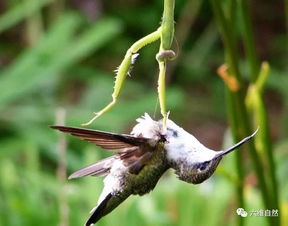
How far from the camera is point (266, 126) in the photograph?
0.88 meters

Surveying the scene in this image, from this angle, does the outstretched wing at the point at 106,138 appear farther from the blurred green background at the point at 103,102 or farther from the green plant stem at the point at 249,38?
the green plant stem at the point at 249,38

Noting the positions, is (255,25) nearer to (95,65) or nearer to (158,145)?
(95,65)

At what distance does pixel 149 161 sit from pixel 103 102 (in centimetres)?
188

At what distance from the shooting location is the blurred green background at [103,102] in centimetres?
149

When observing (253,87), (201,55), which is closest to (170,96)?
(201,55)

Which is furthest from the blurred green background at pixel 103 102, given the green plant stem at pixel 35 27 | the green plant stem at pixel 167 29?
the green plant stem at pixel 167 29

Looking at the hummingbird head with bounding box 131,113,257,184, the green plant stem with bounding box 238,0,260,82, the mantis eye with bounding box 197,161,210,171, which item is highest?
→ the green plant stem with bounding box 238,0,260,82

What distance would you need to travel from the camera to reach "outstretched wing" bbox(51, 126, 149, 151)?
523 mm

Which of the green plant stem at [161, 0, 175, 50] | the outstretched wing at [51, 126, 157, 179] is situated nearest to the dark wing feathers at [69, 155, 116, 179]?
the outstretched wing at [51, 126, 157, 179]

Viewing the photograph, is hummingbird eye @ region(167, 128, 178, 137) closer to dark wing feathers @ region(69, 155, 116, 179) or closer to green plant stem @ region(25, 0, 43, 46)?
dark wing feathers @ region(69, 155, 116, 179)

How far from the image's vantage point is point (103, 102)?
243 cm

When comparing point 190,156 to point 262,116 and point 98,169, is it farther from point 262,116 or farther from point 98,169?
point 262,116

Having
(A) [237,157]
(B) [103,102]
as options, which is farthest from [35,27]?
(A) [237,157]

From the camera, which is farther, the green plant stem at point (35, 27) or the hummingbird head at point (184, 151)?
the green plant stem at point (35, 27)
